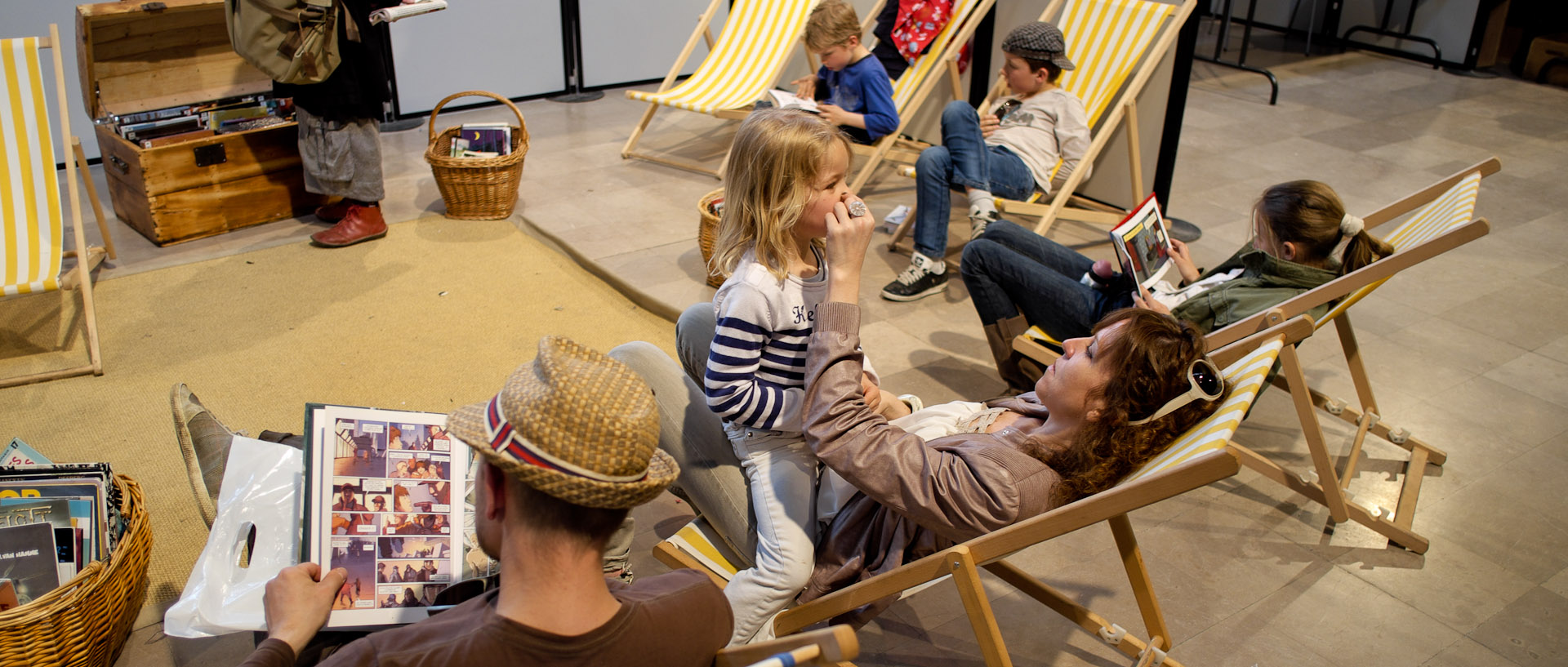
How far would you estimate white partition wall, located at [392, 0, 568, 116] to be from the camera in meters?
5.84

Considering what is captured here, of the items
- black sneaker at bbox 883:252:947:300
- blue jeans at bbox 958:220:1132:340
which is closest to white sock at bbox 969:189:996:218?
black sneaker at bbox 883:252:947:300

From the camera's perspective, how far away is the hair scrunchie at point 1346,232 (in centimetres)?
260

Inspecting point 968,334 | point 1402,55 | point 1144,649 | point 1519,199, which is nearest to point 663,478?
point 1144,649

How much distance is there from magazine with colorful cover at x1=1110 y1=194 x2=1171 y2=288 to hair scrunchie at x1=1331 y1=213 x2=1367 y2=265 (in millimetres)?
438

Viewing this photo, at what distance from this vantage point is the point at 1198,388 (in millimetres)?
1696

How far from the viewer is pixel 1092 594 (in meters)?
2.38

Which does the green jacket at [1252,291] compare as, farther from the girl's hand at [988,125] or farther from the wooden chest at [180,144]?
the wooden chest at [180,144]

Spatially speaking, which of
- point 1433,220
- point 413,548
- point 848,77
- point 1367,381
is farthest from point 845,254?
point 848,77

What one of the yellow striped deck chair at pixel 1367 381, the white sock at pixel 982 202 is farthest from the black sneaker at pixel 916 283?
the yellow striped deck chair at pixel 1367 381

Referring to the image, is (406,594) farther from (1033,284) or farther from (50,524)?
(1033,284)

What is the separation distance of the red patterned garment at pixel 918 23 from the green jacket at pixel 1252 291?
238 cm

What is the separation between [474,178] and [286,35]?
887 mm

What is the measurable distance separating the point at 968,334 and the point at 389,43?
381 centimetres

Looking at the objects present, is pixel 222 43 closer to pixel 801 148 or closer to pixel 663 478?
pixel 801 148
